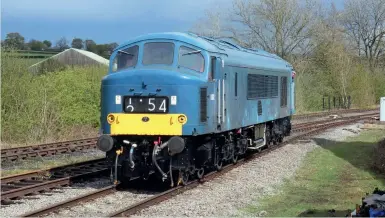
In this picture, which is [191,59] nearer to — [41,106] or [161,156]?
[161,156]

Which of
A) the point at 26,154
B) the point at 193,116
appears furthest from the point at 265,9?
the point at 193,116

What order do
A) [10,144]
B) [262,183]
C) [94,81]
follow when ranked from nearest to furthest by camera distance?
[262,183], [10,144], [94,81]

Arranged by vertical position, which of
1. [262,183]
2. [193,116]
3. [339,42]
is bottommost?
[262,183]

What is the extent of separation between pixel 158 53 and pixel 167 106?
1.32 metres

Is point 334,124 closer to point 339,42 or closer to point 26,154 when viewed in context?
point 26,154

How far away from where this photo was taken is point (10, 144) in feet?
64.7

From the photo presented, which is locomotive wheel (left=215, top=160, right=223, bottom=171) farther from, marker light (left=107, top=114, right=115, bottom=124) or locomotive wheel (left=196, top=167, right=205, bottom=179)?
marker light (left=107, top=114, right=115, bottom=124)

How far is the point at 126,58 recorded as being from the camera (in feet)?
38.4

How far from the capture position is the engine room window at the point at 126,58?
11.6m

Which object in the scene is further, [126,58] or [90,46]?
[90,46]

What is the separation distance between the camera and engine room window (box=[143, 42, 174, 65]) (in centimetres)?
1131

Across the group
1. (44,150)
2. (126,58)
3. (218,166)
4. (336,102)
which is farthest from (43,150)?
(336,102)

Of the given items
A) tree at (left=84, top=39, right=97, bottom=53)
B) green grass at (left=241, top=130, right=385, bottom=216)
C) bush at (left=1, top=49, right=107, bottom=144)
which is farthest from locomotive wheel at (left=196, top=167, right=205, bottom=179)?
tree at (left=84, top=39, right=97, bottom=53)

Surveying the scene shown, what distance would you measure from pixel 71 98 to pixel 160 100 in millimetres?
14020
